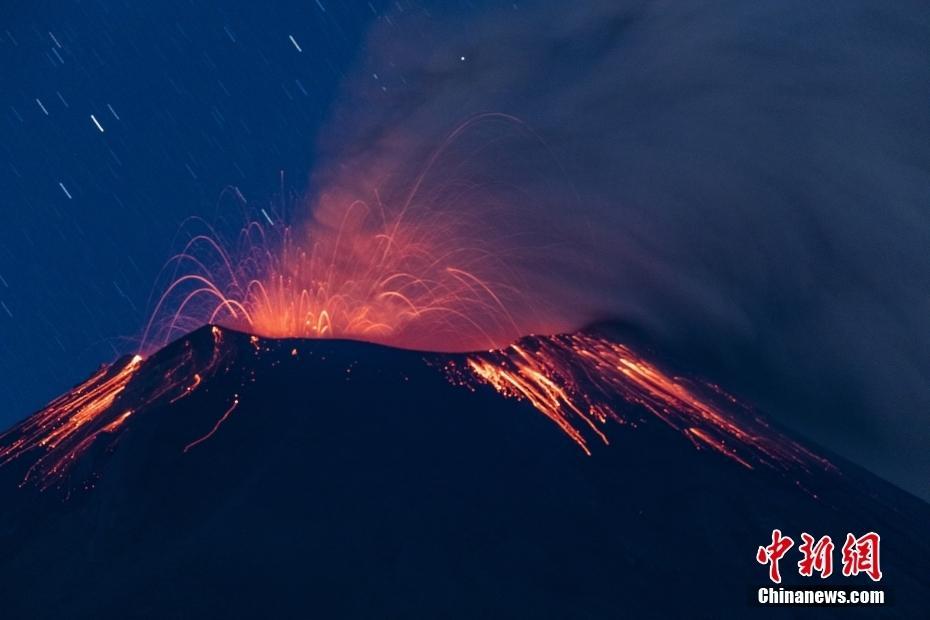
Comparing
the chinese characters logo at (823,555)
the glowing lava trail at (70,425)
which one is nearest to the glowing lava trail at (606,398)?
the chinese characters logo at (823,555)

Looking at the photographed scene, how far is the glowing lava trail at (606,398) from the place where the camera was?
27.9 metres

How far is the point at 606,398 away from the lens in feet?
99.6

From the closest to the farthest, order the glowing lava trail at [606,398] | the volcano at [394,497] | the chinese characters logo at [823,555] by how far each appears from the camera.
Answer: the volcano at [394,497] < the chinese characters logo at [823,555] < the glowing lava trail at [606,398]

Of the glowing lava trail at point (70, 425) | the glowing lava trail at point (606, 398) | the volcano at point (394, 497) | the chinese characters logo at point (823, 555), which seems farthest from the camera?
the glowing lava trail at point (606, 398)

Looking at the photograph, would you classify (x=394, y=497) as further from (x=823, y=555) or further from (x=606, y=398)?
(x=823, y=555)

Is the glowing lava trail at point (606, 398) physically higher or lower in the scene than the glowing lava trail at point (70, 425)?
lower

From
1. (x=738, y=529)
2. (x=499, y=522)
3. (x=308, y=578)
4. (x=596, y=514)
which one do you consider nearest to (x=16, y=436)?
(x=308, y=578)

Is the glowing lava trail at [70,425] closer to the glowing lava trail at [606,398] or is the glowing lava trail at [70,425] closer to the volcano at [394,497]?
the volcano at [394,497]

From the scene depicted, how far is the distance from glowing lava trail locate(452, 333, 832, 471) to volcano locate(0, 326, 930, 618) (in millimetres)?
161

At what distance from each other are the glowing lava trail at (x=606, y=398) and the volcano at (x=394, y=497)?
0.16 m

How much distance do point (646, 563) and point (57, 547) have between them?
16.0m

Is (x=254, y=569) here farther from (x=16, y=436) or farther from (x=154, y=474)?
(x=16, y=436)

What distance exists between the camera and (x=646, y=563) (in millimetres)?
19438

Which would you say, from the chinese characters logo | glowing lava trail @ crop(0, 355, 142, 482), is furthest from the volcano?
the chinese characters logo
